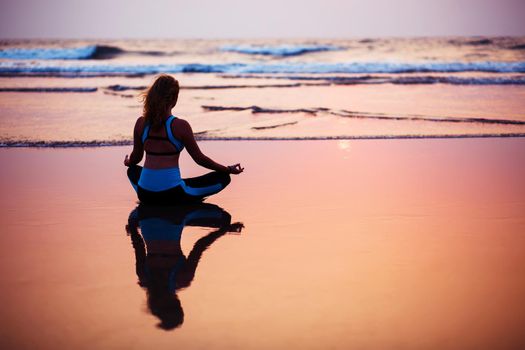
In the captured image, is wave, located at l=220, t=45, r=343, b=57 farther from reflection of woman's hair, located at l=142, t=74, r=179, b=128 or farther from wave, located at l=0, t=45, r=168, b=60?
reflection of woman's hair, located at l=142, t=74, r=179, b=128

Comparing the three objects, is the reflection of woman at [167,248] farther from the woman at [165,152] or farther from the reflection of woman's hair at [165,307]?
the woman at [165,152]

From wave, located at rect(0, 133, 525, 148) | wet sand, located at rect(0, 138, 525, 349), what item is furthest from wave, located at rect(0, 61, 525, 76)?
wet sand, located at rect(0, 138, 525, 349)

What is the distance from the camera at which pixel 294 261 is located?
360cm

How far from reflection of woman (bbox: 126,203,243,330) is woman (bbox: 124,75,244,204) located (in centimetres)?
13

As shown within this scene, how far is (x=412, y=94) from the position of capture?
45.8 ft

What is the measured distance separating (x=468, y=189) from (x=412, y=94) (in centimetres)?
884

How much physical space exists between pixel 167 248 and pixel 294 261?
0.86 m

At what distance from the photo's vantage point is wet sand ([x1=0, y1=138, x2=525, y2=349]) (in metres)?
2.69

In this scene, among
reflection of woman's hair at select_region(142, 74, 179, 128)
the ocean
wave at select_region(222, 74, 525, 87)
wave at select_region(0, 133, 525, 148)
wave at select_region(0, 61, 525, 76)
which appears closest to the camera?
reflection of woman's hair at select_region(142, 74, 179, 128)

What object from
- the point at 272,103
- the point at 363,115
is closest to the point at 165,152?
the point at 363,115

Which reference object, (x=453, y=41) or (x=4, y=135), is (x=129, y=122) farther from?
(x=453, y=41)

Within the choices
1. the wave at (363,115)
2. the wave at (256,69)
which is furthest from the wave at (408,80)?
the wave at (363,115)

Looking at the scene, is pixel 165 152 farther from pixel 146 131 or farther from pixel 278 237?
pixel 278 237

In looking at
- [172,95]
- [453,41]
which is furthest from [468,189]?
[453,41]
